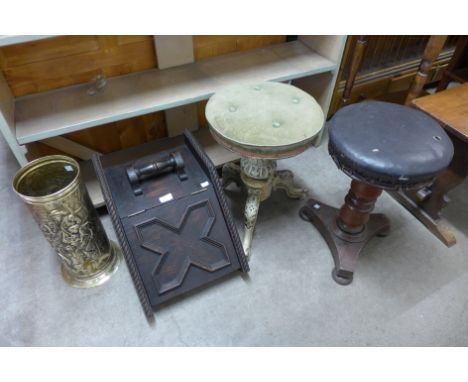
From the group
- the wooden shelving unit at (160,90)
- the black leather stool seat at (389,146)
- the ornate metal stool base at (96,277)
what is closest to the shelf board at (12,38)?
the wooden shelving unit at (160,90)

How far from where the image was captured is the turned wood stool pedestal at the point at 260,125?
3.73 feet

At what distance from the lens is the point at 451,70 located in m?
2.02

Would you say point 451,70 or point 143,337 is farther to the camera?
point 451,70

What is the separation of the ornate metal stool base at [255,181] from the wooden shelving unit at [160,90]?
122 mm

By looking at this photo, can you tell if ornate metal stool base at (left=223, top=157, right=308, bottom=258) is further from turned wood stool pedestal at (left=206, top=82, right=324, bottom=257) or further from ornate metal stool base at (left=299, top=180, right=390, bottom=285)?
ornate metal stool base at (left=299, top=180, right=390, bottom=285)

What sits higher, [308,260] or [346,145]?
[346,145]

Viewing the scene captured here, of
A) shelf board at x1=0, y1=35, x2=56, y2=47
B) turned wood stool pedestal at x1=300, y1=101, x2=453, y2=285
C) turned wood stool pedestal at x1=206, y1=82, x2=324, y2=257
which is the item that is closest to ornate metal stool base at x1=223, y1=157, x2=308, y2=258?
turned wood stool pedestal at x1=206, y1=82, x2=324, y2=257

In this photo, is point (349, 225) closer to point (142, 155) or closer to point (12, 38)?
point (142, 155)

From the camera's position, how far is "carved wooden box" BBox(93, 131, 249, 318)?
4.07ft

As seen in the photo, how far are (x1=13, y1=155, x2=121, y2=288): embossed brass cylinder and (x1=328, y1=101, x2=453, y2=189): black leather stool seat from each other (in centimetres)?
91
